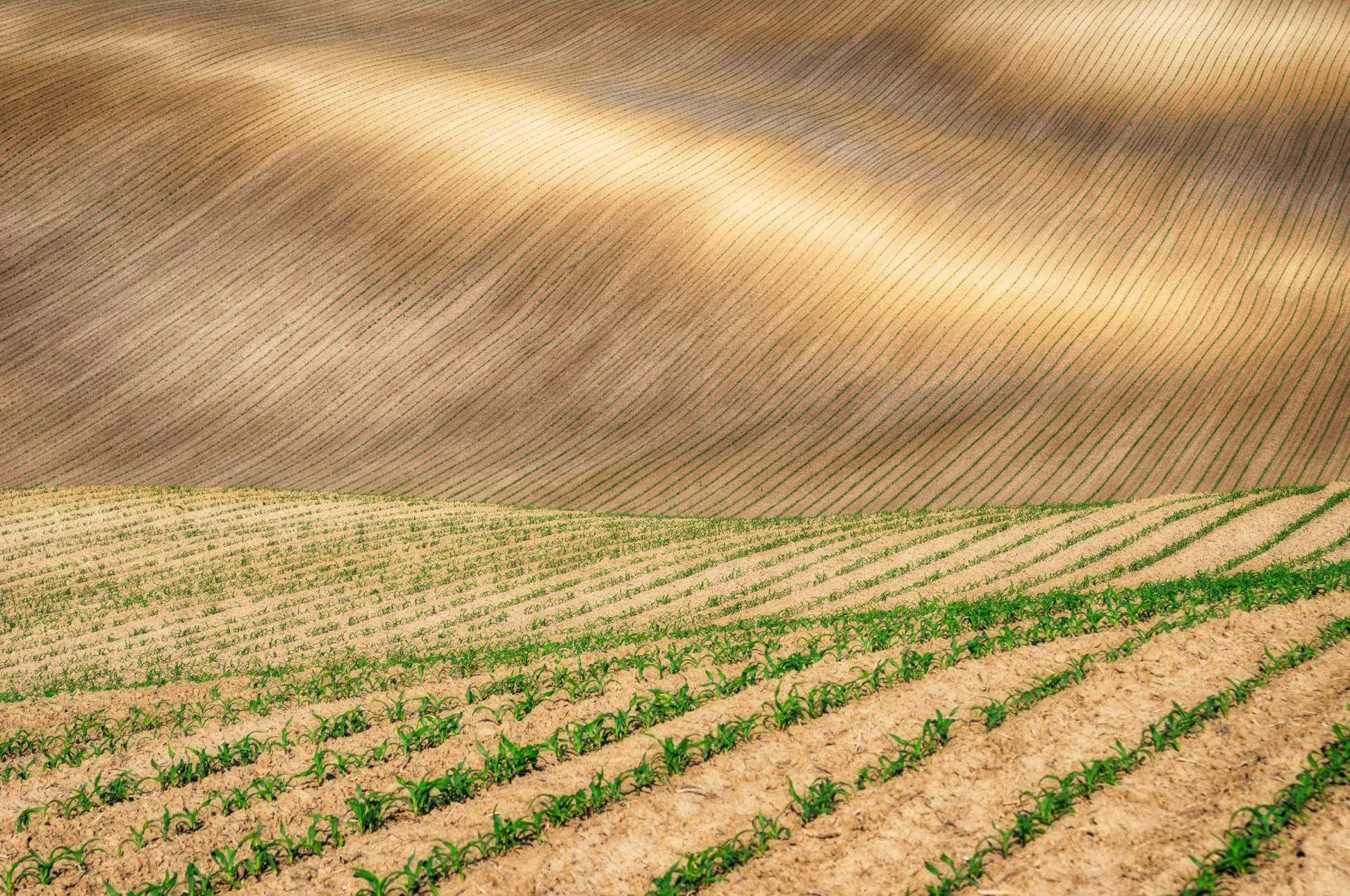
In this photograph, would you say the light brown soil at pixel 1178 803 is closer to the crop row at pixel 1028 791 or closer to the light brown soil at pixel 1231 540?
the crop row at pixel 1028 791

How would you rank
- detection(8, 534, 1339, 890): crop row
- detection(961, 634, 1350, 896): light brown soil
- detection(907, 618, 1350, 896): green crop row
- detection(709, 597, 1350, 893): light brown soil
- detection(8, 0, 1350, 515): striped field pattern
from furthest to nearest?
detection(8, 0, 1350, 515): striped field pattern
detection(8, 534, 1339, 890): crop row
detection(709, 597, 1350, 893): light brown soil
detection(907, 618, 1350, 896): green crop row
detection(961, 634, 1350, 896): light brown soil

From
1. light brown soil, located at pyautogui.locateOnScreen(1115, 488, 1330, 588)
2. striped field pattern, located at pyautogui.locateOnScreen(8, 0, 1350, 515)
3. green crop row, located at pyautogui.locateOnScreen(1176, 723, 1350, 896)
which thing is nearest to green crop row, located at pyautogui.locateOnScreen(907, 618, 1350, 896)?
green crop row, located at pyautogui.locateOnScreen(1176, 723, 1350, 896)

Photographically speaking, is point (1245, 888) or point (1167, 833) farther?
point (1167, 833)

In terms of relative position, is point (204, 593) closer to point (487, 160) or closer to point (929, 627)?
point (929, 627)

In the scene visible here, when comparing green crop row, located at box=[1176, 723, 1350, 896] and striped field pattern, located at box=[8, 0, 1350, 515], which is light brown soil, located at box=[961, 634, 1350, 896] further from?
striped field pattern, located at box=[8, 0, 1350, 515]

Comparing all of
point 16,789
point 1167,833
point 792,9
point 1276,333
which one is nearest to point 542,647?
point 16,789

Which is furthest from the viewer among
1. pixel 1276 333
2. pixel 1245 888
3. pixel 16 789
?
pixel 1276 333

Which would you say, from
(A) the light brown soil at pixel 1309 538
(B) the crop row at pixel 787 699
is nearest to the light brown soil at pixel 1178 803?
(B) the crop row at pixel 787 699

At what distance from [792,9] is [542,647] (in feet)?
131

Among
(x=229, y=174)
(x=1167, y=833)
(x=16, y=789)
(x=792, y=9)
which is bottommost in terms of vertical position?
(x=16, y=789)

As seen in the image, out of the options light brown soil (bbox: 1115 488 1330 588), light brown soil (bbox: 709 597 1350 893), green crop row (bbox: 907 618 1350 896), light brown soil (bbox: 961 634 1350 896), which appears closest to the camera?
light brown soil (bbox: 961 634 1350 896)

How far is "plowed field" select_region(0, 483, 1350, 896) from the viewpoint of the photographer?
484 centimetres

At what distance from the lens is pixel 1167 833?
4.75 m

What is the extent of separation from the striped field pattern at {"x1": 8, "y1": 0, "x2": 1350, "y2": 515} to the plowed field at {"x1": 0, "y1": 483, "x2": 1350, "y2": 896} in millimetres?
11150
